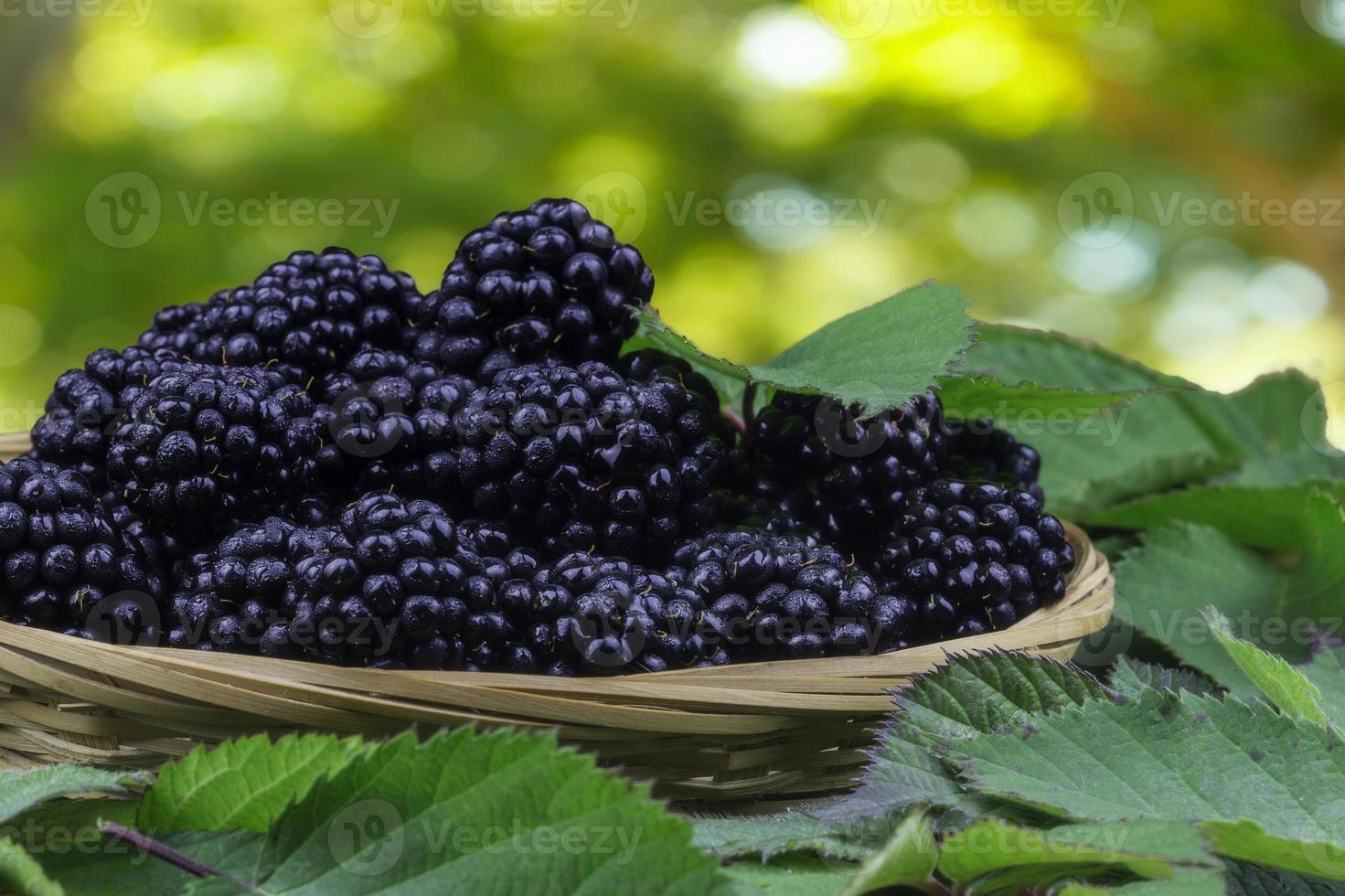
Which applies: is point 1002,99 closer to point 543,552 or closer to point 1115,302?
point 1115,302

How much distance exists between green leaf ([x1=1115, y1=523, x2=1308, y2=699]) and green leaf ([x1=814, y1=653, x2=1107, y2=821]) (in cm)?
26

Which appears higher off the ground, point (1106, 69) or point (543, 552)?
point (1106, 69)

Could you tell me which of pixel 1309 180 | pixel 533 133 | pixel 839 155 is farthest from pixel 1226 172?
pixel 533 133

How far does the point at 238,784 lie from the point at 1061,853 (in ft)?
1.20

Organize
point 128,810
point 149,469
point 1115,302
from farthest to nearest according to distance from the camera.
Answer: point 1115,302
point 149,469
point 128,810

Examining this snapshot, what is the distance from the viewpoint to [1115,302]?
2945 millimetres

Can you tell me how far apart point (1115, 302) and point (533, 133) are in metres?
1.57

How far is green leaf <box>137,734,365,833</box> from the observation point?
52 cm

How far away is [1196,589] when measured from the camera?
36.7 inches

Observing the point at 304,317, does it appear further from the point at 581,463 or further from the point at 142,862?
the point at 142,862
